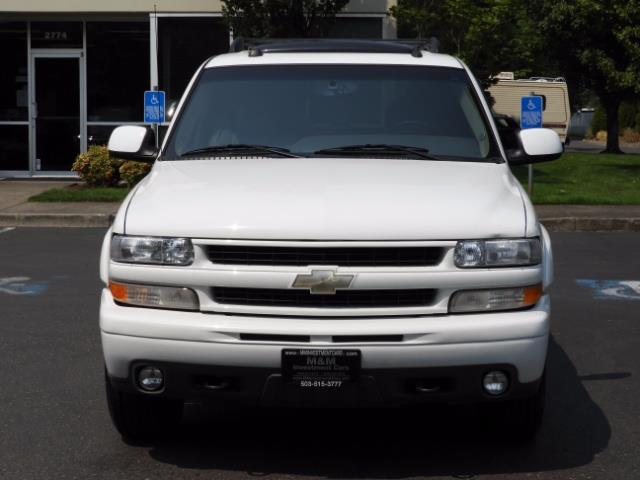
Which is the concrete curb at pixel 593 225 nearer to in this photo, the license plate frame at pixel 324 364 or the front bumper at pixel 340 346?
the front bumper at pixel 340 346

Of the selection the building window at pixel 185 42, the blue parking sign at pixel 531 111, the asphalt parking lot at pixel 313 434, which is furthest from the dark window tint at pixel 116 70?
the asphalt parking lot at pixel 313 434

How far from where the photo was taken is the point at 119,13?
22234mm

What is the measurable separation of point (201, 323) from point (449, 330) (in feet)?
3.25

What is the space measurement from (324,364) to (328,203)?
68cm

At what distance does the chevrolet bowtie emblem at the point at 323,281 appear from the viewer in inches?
184

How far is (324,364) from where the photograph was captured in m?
4.64

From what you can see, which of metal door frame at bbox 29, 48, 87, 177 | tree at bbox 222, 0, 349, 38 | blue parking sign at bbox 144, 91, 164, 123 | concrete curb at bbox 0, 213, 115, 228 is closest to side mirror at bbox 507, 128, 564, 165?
concrete curb at bbox 0, 213, 115, 228

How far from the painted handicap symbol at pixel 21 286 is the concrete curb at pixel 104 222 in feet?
17.5

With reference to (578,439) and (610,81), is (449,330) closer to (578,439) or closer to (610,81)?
(578,439)

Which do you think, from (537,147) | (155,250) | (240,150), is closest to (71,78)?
(240,150)

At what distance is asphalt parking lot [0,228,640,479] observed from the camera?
200 inches

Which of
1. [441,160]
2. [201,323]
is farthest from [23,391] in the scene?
[441,160]

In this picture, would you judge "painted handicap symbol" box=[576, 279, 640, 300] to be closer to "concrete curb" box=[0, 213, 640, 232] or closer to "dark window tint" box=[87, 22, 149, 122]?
"concrete curb" box=[0, 213, 640, 232]

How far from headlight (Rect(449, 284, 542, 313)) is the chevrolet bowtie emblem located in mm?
452
